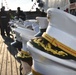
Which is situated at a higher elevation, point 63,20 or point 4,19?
point 63,20

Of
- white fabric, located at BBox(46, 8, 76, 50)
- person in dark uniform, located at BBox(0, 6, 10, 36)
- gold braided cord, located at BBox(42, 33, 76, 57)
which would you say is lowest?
person in dark uniform, located at BBox(0, 6, 10, 36)

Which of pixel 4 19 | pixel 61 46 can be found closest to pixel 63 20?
pixel 61 46

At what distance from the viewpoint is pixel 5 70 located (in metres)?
7.59

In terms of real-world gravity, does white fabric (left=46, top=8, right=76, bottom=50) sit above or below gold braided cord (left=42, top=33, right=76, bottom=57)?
above

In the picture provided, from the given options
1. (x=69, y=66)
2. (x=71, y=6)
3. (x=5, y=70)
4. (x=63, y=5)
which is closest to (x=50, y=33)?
(x=69, y=66)

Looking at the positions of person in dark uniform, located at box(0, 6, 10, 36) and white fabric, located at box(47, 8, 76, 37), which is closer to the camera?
white fabric, located at box(47, 8, 76, 37)

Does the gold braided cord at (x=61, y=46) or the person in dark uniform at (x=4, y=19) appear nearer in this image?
the gold braided cord at (x=61, y=46)

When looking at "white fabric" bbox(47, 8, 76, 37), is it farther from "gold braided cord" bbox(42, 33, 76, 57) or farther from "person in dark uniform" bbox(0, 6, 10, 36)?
"person in dark uniform" bbox(0, 6, 10, 36)

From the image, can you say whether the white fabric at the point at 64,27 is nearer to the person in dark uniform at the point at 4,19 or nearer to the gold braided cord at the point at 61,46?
the gold braided cord at the point at 61,46

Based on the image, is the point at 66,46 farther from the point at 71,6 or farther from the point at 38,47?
the point at 71,6

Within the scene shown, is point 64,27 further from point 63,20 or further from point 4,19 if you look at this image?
point 4,19

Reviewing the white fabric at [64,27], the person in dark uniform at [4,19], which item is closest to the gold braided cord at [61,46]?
the white fabric at [64,27]

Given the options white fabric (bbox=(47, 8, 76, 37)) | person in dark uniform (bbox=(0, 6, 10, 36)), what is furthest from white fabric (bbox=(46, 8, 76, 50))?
person in dark uniform (bbox=(0, 6, 10, 36))

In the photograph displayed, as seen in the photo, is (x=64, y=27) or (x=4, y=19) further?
(x=4, y=19)
